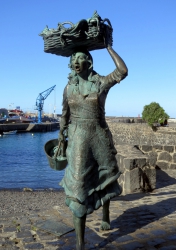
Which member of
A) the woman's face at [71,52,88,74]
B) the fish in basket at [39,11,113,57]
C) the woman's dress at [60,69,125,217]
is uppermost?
the fish in basket at [39,11,113,57]

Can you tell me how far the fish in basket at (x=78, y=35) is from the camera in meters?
3.54

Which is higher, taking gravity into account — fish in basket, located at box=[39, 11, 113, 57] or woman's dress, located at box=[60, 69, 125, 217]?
fish in basket, located at box=[39, 11, 113, 57]

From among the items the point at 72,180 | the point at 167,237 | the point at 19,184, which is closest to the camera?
the point at 72,180

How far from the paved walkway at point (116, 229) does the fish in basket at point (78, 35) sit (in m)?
2.26

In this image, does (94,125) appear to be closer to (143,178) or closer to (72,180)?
(72,180)

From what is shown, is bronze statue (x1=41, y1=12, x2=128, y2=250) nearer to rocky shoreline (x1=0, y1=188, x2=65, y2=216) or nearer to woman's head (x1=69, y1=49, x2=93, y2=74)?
woman's head (x1=69, y1=49, x2=93, y2=74)

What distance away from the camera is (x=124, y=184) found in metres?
7.10

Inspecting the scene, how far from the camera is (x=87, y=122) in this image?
12.1 feet

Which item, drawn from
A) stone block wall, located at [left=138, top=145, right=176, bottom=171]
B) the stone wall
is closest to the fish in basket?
stone block wall, located at [left=138, top=145, right=176, bottom=171]

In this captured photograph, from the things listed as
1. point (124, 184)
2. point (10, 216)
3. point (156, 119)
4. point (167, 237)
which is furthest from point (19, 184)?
point (156, 119)

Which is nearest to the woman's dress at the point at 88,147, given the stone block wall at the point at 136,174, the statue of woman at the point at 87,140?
the statue of woman at the point at 87,140

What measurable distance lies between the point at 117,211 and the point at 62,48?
2.87 m

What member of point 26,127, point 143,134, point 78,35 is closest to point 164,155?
point 78,35

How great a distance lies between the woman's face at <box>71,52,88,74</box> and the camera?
3705 mm
